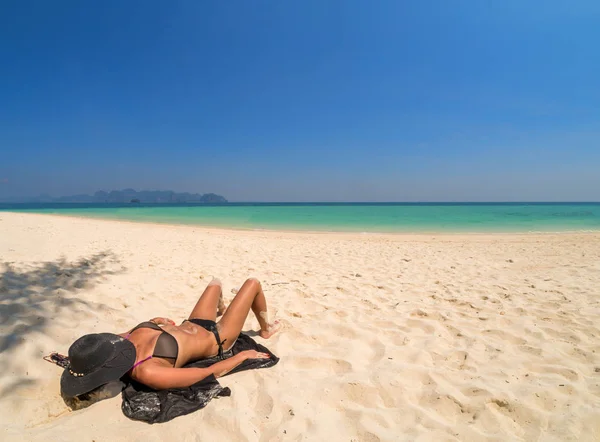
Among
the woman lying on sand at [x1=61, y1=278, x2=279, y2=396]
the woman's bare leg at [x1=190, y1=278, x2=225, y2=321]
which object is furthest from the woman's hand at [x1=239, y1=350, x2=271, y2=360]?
the woman's bare leg at [x1=190, y1=278, x2=225, y2=321]

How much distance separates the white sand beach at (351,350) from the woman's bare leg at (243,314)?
1.02ft

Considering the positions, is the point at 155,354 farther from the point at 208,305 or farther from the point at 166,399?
the point at 208,305

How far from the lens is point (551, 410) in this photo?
7.80ft

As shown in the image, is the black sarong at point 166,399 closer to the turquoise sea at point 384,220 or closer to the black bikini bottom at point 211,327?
the black bikini bottom at point 211,327

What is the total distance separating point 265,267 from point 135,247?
435 centimetres

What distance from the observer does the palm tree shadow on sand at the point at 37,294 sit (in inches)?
120

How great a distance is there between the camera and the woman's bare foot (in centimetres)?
371

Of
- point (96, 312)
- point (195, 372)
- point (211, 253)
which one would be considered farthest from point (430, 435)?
point (211, 253)

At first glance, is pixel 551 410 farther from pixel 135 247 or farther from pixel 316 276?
pixel 135 247

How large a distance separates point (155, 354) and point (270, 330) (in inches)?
60.9

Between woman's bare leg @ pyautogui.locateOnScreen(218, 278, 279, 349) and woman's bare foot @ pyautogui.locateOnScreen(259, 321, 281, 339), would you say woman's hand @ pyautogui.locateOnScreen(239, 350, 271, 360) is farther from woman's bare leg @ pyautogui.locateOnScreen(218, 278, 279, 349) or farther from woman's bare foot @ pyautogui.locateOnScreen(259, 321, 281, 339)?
woman's bare foot @ pyautogui.locateOnScreen(259, 321, 281, 339)

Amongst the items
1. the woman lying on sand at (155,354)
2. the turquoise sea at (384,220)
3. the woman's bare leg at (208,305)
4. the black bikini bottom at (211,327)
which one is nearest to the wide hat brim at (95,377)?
the woman lying on sand at (155,354)

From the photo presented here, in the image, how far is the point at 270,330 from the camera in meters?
3.77

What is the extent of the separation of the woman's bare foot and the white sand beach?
0.65 ft
